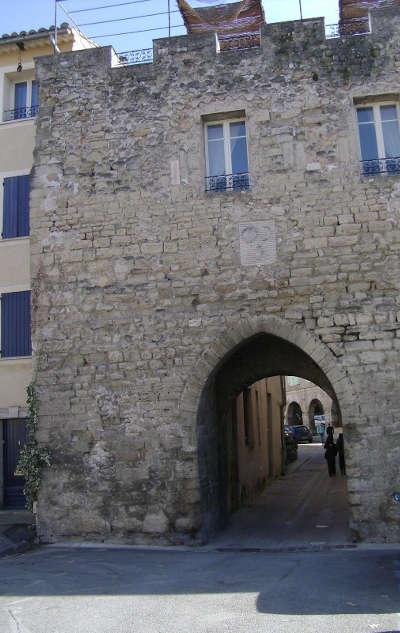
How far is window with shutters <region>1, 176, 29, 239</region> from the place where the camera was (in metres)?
10.7

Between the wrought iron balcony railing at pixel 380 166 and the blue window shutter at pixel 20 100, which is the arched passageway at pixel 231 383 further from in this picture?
the blue window shutter at pixel 20 100

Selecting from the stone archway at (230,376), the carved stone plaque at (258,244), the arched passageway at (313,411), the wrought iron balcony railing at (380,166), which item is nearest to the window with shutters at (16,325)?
the stone archway at (230,376)

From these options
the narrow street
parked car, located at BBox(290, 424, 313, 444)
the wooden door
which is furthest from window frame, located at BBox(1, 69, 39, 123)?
parked car, located at BBox(290, 424, 313, 444)

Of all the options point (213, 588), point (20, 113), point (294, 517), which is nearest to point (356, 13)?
point (20, 113)

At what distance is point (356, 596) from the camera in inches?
202

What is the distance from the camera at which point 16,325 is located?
10289 mm

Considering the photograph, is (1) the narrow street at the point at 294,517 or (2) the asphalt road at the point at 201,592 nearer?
(2) the asphalt road at the point at 201,592

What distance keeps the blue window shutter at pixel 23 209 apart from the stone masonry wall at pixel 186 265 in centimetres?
154

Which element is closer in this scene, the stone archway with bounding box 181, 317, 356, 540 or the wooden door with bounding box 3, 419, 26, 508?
the stone archway with bounding box 181, 317, 356, 540

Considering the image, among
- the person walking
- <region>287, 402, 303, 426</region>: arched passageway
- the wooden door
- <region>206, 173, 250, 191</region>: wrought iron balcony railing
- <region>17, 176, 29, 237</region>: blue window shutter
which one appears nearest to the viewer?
<region>206, 173, 250, 191</region>: wrought iron balcony railing

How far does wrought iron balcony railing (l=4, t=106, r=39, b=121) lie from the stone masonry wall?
2.31 metres

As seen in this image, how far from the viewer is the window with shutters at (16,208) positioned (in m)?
10.7

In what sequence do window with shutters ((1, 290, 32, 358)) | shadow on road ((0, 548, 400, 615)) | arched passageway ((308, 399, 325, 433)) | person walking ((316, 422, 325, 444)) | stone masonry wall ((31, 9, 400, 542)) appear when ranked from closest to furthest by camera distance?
shadow on road ((0, 548, 400, 615)) < stone masonry wall ((31, 9, 400, 542)) < window with shutters ((1, 290, 32, 358)) < person walking ((316, 422, 325, 444)) < arched passageway ((308, 399, 325, 433))

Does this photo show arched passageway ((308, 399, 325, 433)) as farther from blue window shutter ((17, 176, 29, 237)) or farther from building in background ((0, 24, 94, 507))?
blue window shutter ((17, 176, 29, 237))
